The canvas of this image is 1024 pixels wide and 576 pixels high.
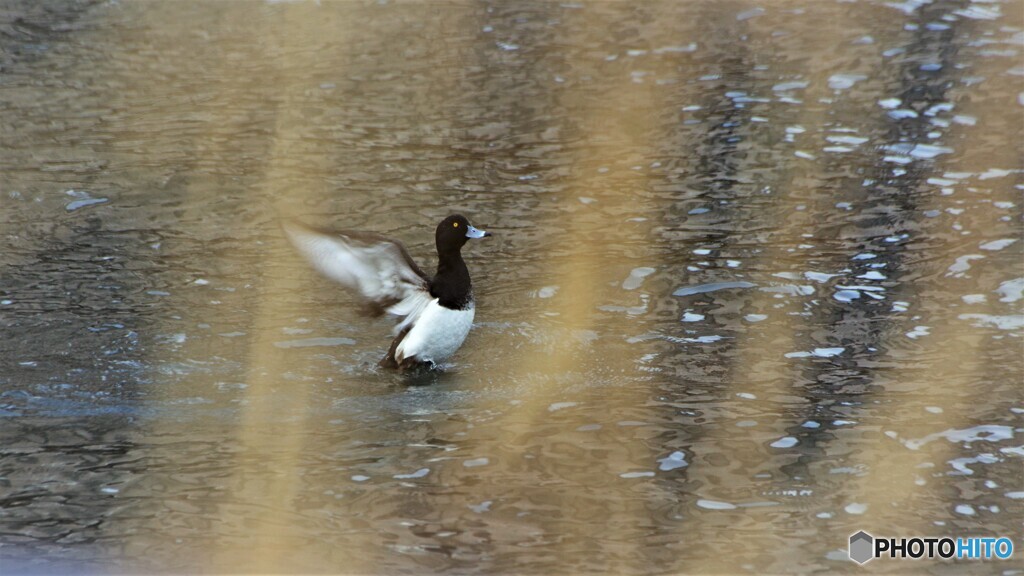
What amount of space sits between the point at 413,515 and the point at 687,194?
632cm

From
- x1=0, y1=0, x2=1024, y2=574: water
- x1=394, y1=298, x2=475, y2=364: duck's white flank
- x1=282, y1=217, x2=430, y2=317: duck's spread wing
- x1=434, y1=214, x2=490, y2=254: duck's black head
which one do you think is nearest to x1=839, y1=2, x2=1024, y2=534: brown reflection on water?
x1=0, y1=0, x2=1024, y2=574: water

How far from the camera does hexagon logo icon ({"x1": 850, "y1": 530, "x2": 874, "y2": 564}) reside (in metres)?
6.75

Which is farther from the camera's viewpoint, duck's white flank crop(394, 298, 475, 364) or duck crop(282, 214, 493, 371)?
duck's white flank crop(394, 298, 475, 364)

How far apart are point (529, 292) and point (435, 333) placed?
1751mm

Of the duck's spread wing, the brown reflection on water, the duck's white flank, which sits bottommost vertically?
the brown reflection on water

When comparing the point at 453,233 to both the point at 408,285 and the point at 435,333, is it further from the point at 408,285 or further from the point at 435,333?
the point at 435,333

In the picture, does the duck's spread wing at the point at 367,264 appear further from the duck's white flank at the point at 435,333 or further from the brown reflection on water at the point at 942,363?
the brown reflection on water at the point at 942,363

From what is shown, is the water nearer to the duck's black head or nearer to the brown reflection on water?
the brown reflection on water

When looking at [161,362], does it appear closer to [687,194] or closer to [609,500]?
[609,500]

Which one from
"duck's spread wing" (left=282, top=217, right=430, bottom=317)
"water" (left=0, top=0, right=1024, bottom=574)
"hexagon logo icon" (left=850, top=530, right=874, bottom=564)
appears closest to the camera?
"hexagon logo icon" (left=850, top=530, right=874, bottom=564)

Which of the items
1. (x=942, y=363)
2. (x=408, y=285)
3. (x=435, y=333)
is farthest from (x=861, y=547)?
(x=408, y=285)

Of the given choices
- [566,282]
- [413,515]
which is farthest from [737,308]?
[413,515]

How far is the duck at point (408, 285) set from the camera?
8953 millimetres

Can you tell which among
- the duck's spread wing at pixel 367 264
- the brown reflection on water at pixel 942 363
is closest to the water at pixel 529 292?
the brown reflection on water at pixel 942 363
